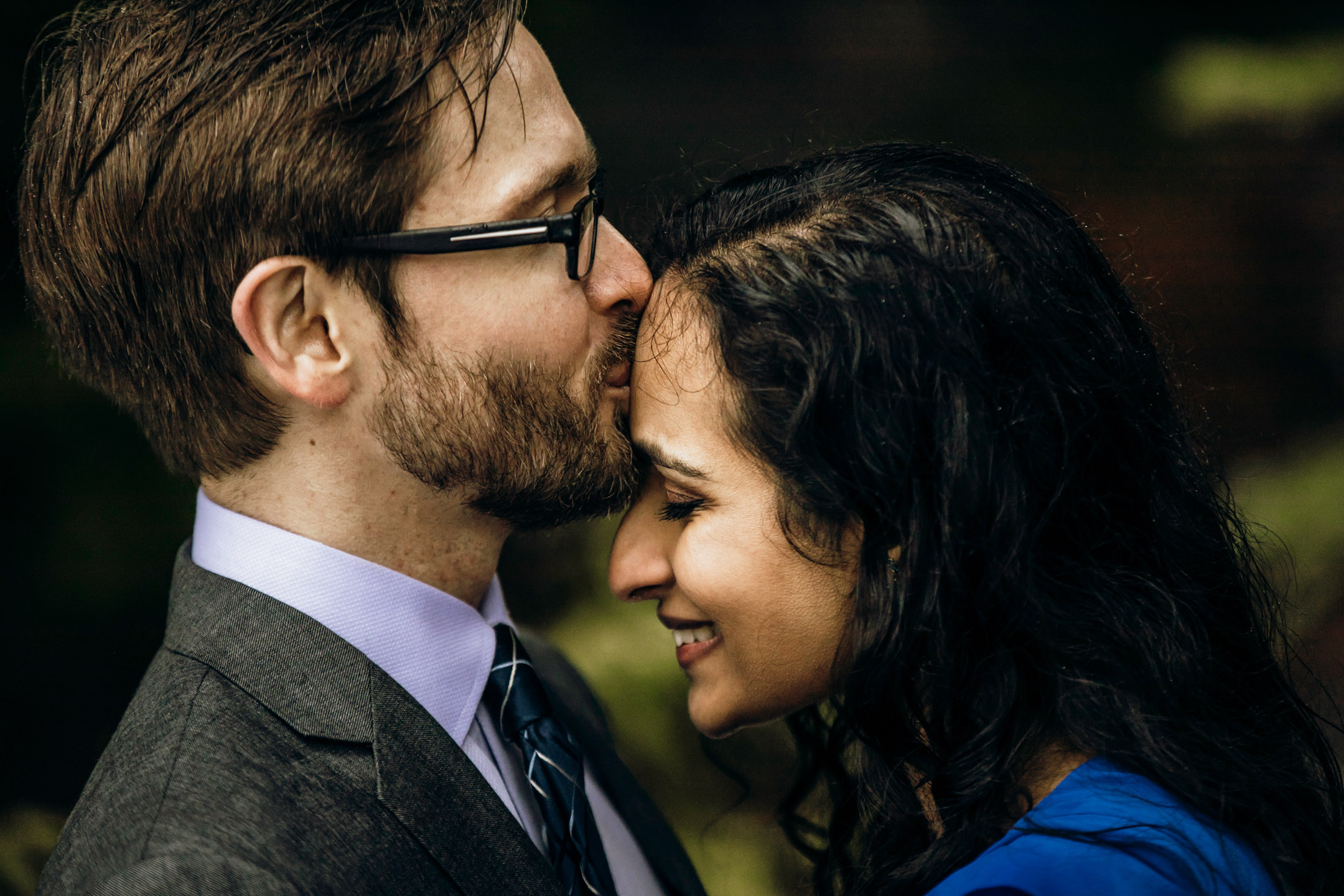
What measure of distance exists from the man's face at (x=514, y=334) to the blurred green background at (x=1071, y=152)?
3.91 feet

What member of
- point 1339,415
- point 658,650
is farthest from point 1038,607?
point 1339,415

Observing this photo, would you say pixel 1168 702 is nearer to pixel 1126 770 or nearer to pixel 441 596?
pixel 1126 770

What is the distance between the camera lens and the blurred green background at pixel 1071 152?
280cm

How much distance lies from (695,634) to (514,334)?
1.87ft

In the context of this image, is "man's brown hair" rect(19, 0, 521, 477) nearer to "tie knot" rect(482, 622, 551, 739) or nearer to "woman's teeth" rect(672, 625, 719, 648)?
"tie knot" rect(482, 622, 551, 739)

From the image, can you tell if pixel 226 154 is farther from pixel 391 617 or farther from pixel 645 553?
pixel 645 553

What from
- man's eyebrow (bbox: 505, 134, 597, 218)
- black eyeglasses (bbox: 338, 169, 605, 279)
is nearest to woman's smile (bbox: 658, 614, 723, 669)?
black eyeglasses (bbox: 338, 169, 605, 279)

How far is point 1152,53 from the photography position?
281 cm

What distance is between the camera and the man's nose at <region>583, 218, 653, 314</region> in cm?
156

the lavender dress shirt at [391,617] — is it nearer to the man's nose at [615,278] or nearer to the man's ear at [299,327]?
the man's ear at [299,327]

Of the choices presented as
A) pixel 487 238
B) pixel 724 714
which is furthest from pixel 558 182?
pixel 724 714

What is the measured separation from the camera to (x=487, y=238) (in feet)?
4.72

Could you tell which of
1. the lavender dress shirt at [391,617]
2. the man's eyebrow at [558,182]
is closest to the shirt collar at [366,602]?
the lavender dress shirt at [391,617]

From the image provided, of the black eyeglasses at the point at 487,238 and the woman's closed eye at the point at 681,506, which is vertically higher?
the black eyeglasses at the point at 487,238
